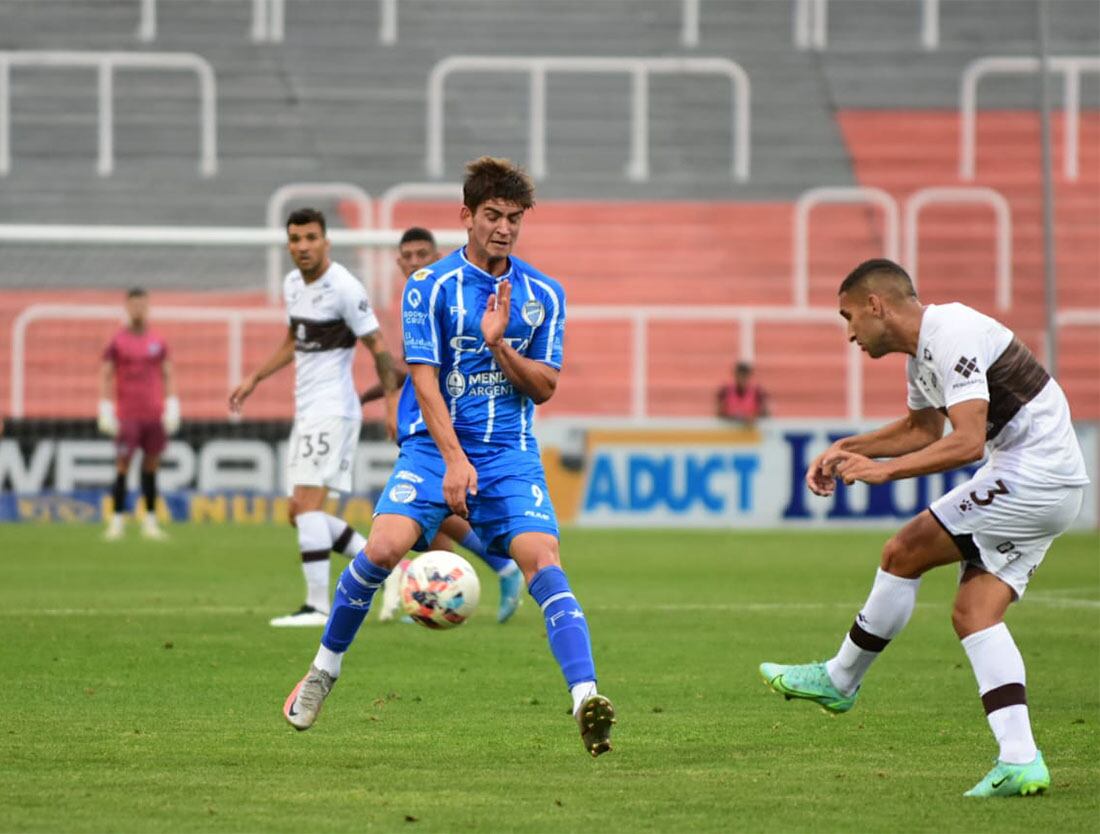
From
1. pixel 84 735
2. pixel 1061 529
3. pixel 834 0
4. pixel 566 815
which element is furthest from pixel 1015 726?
pixel 834 0

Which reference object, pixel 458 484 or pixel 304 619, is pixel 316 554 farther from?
pixel 458 484

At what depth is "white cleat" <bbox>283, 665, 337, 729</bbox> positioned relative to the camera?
7.52 metres

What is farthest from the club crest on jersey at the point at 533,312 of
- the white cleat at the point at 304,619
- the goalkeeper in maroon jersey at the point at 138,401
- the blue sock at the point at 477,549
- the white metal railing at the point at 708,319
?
the white metal railing at the point at 708,319

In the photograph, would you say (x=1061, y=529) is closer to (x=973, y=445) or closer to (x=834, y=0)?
(x=973, y=445)

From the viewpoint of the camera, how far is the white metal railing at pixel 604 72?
2788cm

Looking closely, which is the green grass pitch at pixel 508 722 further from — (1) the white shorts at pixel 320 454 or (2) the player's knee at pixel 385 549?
(1) the white shorts at pixel 320 454

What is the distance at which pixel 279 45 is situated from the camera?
93.6 ft

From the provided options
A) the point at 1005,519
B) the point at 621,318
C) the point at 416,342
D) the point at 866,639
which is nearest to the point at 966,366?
the point at 1005,519

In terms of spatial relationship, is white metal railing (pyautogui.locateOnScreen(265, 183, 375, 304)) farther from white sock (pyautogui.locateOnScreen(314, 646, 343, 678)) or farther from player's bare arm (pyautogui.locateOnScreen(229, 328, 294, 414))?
white sock (pyautogui.locateOnScreen(314, 646, 343, 678))

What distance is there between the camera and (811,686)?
761 cm

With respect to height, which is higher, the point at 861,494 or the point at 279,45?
the point at 279,45

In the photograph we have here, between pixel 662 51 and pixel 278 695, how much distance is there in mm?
21062

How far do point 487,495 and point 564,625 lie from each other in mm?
600

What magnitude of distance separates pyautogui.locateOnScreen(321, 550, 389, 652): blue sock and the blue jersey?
21.0 inches
